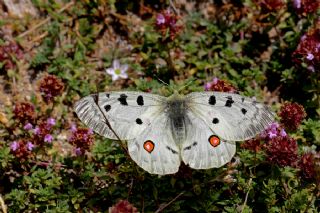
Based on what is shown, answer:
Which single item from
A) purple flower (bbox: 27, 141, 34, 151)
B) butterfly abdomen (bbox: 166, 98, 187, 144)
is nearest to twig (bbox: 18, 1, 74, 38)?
purple flower (bbox: 27, 141, 34, 151)

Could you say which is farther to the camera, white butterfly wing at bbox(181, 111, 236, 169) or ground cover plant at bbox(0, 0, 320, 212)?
ground cover plant at bbox(0, 0, 320, 212)

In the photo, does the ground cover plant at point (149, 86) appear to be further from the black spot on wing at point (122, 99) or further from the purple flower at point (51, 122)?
the black spot on wing at point (122, 99)

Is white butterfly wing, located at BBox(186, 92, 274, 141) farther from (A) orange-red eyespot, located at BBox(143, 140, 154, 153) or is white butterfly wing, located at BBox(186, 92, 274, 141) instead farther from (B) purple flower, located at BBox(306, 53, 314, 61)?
(B) purple flower, located at BBox(306, 53, 314, 61)

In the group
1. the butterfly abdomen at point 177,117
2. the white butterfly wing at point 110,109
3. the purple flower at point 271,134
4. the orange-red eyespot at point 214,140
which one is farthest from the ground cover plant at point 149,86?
the orange-red eyespot at point 214,140

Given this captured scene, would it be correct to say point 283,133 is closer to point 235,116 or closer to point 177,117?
point 235,116

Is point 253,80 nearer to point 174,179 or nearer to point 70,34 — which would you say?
point 174,179

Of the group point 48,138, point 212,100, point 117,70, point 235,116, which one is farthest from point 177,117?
point 117,70
